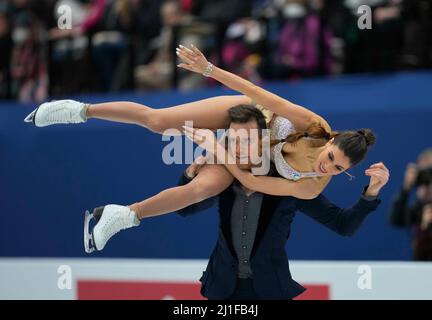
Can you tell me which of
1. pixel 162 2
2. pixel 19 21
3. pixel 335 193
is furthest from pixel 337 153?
pixel 19 21

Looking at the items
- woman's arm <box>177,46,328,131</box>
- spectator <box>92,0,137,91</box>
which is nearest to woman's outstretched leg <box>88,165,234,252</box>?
woman's arm <box>177,46,328,131</box>

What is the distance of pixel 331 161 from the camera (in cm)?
431

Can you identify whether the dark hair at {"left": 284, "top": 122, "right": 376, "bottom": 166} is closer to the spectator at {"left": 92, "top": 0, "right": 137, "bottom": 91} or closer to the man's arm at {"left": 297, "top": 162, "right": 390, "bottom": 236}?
the man's arm at {"left": 297, "top": 162, "right": 390, "bottom": 236}

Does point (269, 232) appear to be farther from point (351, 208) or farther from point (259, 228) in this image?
point (351, 208)

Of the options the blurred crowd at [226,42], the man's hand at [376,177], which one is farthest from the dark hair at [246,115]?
the blurred crowd at [226,42]

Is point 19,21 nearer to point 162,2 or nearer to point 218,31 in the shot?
point 162,2

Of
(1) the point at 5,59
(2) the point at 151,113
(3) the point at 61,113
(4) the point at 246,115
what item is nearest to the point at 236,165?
(4) the point at 246,115

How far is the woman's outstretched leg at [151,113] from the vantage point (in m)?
4.52

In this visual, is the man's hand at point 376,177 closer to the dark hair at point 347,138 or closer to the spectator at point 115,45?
the dark hair at point 347,138

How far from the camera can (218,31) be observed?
5996mm

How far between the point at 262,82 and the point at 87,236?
186 centimetres

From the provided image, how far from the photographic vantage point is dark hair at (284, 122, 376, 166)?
4301mm

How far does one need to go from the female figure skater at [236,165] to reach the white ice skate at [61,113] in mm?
91
